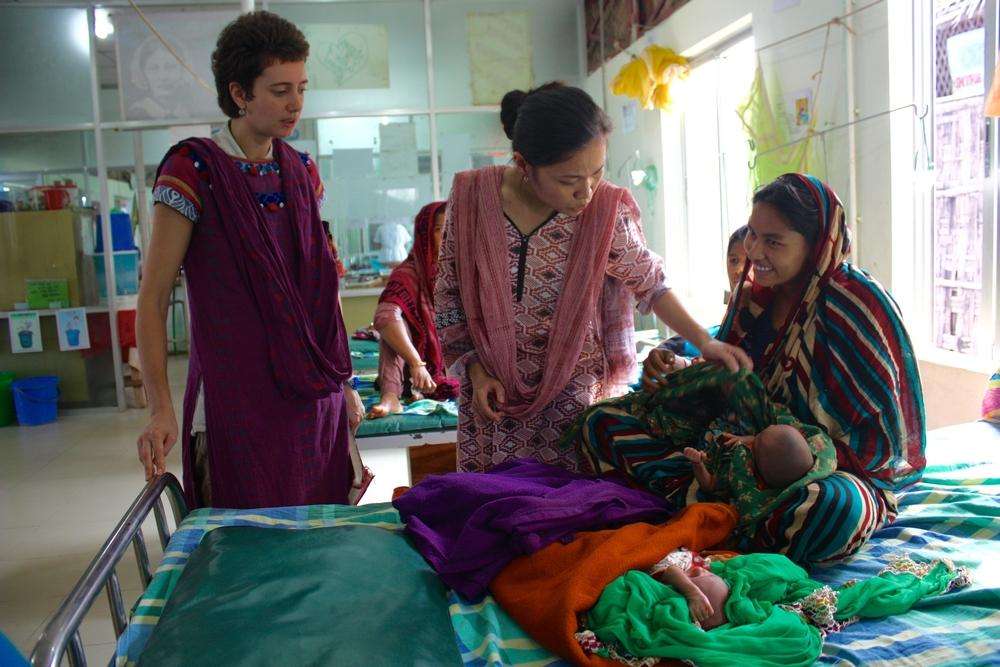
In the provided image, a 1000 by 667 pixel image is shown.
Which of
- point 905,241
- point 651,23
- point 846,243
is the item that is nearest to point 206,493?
point 846,243

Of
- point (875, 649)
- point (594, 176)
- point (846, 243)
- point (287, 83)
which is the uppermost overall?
point (287, 83)

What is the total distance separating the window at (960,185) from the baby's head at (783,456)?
1.76 meters

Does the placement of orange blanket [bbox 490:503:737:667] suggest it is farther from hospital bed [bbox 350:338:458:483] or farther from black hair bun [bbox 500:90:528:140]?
hospital bed [bbox 350:338:458:483]

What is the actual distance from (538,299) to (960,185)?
228 centimetres

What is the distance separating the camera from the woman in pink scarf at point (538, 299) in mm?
1993

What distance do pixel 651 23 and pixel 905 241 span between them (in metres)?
3.02

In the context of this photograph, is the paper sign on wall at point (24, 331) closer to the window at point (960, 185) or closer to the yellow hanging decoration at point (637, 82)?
the yellow hanging decoration at point (637, 82)

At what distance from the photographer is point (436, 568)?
5.48 feet

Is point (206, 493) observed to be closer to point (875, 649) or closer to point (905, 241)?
point (875, 649)

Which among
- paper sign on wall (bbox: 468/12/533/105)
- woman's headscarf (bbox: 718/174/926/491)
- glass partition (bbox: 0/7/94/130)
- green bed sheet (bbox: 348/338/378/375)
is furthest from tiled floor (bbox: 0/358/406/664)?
paper sign on wall (bbox: 468/12/533/105)

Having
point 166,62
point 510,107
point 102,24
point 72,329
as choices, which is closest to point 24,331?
point 72,329

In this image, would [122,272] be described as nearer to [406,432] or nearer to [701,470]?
[406,432]

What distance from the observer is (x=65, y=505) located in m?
4.43

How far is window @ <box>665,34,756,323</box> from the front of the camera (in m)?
4.97
